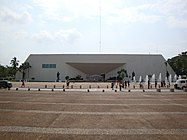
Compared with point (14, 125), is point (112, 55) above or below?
above

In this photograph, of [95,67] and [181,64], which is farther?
[95,67]

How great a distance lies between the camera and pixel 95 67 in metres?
109

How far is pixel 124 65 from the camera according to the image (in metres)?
106

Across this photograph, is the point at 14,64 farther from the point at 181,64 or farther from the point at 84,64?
the point at 181,64

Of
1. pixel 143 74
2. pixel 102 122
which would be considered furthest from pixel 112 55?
pixel 102 122

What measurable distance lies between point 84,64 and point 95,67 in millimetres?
5238

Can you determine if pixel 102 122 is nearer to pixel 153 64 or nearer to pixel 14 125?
pixel 14 125

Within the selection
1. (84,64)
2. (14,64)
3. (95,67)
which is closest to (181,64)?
(95,67)

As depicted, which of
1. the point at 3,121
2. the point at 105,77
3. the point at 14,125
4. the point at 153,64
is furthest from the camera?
the point at 105,77

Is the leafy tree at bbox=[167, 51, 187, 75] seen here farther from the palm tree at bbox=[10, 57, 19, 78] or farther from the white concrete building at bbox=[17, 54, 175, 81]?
the palm tree at bbox=[10, 57, 19, 78]

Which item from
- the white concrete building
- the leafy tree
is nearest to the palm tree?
the white concrete building

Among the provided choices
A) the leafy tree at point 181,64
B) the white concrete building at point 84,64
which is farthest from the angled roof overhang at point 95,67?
the leafy tree at point 181,64

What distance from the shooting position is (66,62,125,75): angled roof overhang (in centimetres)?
10650

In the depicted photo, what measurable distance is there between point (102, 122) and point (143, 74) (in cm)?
9476
